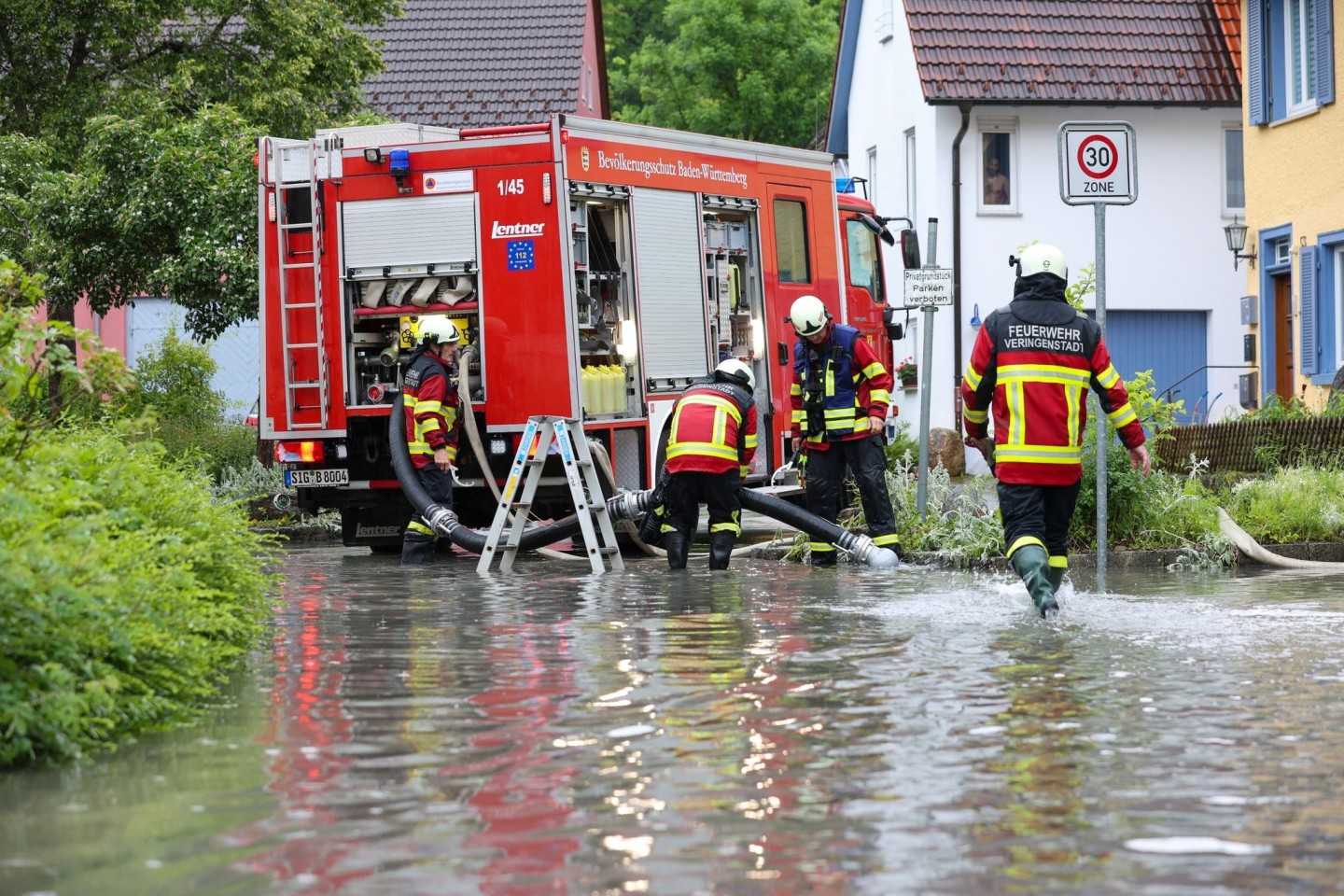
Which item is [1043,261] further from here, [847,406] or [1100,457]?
[847,406]

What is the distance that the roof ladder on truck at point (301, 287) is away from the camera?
15336 millimetres

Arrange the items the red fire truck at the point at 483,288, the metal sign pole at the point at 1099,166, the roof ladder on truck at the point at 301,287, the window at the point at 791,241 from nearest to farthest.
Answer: the metal sign pole at the point at 1099,166
the red fire truck at the point at 483,288
the roof ladder on truck at the point at 301,287
the window at the point at 791,241

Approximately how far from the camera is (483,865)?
472 centimetres

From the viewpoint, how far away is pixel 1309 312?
2216 centimetres

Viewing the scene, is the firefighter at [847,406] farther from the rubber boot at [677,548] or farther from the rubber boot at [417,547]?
the rubber boot at [417,547]

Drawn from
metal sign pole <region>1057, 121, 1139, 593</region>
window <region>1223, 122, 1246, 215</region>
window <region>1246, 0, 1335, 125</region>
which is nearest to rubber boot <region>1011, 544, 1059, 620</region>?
metal sign pole <region>1057, 121, 1139, 593</region>

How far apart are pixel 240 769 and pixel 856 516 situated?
9.71m

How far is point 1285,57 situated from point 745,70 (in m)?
27.8

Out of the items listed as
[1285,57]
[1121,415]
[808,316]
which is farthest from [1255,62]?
[1121,415]

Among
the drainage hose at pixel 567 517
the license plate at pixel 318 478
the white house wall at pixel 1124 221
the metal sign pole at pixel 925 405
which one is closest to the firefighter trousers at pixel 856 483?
the drainage hose at pixel 567 517

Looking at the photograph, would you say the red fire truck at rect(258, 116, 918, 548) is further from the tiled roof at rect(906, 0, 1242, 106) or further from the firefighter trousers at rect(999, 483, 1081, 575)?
the tiled roof at rect(906, 0, 1242, 106)

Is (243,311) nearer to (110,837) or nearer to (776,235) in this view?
(776,235)

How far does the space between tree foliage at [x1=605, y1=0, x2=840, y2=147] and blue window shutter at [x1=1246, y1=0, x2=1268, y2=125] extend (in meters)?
24.8

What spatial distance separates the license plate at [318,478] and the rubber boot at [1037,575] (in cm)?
690
